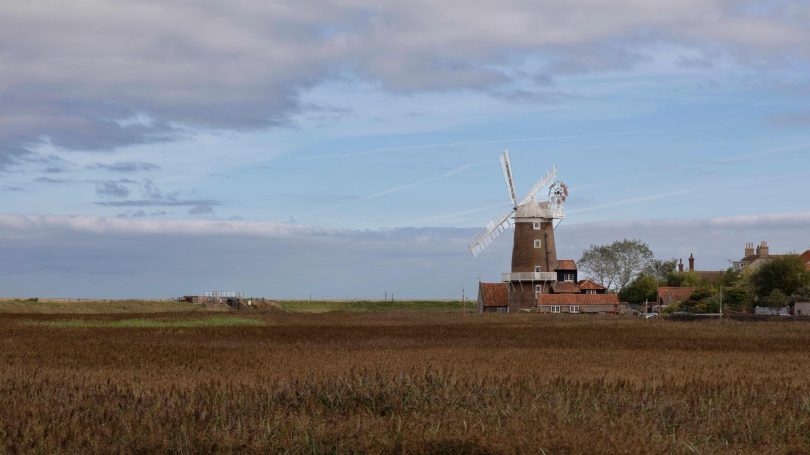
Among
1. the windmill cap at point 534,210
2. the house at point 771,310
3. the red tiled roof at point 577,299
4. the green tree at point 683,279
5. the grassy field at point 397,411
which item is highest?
the windmill cap at point 534,210

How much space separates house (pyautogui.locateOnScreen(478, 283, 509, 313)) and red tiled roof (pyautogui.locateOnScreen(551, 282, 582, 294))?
17.3 ft

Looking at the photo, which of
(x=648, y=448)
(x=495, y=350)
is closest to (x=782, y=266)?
(x=495, y=350)

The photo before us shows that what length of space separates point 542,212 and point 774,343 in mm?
50628

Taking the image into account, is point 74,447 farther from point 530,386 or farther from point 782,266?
point 782,266

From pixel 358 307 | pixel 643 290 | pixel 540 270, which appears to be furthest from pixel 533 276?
pixel 358 307

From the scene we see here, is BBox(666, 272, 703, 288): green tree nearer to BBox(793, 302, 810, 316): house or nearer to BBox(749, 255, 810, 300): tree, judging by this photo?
BBox(749, 255, 810, 300): tree

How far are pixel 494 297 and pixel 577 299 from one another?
8987 millimetres

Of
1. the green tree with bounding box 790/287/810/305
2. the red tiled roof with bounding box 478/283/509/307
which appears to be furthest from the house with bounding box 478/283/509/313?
the green tree with bounding box 790/287/810/305

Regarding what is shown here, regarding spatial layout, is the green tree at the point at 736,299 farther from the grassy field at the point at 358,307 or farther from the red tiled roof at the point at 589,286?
the grassy field at the point at 358,307

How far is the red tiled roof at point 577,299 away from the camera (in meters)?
89.3

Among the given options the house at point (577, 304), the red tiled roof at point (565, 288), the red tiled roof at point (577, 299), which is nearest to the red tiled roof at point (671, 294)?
the red tiled roof at point (577, 299)

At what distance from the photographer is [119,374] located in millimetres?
21422

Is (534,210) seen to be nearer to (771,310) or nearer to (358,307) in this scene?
(771,310)

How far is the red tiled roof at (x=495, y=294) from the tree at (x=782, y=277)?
944 inches
